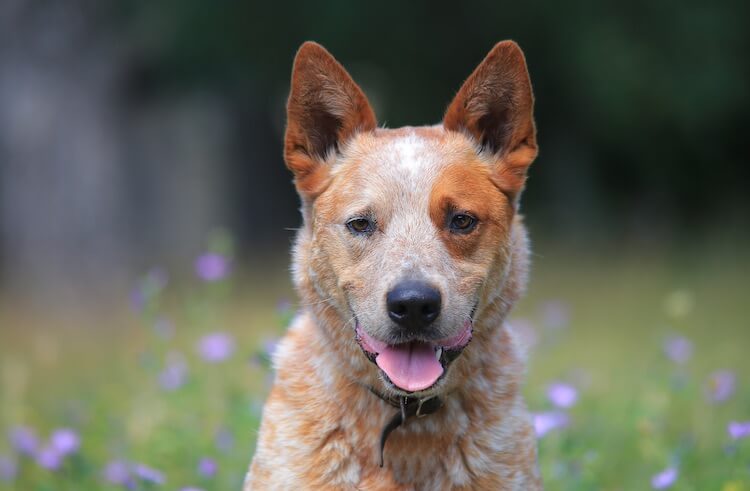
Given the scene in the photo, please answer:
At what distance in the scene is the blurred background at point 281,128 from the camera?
586 inches

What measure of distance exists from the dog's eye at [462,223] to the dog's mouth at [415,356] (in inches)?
13.6

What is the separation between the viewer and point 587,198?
20984 mm

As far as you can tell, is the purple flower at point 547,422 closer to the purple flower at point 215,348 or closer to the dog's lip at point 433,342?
the dog's lip at point 433,342

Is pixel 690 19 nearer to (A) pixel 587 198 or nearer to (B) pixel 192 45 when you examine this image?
(A) pixel 587 198

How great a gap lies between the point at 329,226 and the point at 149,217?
52.7ft

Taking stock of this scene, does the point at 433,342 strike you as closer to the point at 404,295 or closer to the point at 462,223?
the point at 404,295

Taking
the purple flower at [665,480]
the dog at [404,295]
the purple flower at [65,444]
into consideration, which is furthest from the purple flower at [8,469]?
the purple flower at [665,480]

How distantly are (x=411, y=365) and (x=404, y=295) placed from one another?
0.89ft

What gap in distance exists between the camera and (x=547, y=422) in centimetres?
455

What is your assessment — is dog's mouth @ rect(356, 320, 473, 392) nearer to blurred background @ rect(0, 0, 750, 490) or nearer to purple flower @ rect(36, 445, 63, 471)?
purple flower @ rect(36, 445, 63, 471)

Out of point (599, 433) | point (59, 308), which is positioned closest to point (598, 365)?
point (599, 433)

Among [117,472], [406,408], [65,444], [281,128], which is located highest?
[406,408]

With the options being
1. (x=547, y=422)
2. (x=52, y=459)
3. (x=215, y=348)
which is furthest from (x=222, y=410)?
(x=547, y=422)

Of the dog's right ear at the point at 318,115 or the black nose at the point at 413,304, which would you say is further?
the dog's right ear at the point at 318,115
